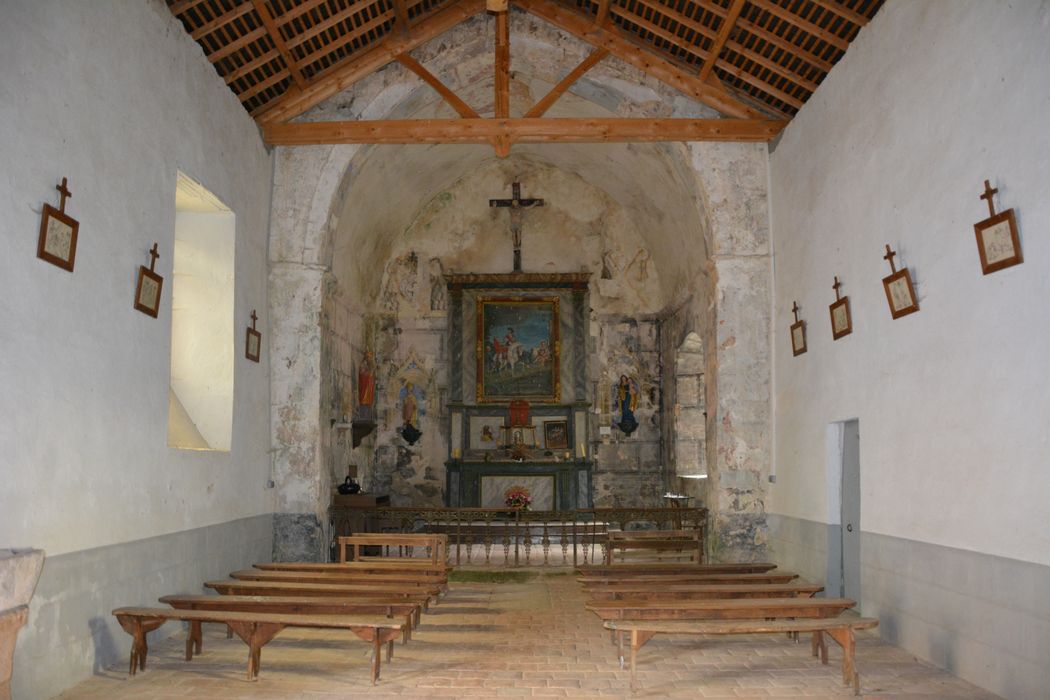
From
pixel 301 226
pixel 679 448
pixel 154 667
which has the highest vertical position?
pixel 301 226

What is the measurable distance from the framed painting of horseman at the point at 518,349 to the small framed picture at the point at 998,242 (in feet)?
36.6

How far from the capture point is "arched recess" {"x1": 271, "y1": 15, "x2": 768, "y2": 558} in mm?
10875

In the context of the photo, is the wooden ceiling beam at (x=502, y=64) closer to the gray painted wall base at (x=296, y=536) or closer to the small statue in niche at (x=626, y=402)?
the gray painted wall base at (x=296, y=536)

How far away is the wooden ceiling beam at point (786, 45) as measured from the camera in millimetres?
9219

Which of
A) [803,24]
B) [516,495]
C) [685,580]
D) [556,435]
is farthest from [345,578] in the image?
[556,435]

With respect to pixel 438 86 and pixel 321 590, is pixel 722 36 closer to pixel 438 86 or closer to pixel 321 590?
pixel 438 86

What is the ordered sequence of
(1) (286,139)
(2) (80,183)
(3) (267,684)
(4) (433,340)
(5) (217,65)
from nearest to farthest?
(3) (267,684) < (2) (80,183) < (5) (217,65) < (1) (286,139) < (4) (433,340)

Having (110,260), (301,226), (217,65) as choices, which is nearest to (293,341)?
(301,226)

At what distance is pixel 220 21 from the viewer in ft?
28.5

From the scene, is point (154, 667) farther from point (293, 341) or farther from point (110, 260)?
point (293, 341)

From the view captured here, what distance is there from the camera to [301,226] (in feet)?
36.3

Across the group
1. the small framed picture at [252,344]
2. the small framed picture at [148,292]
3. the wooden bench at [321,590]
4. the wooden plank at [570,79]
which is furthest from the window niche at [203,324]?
the wooden plank at [570,79]

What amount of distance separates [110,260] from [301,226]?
14.1 ft

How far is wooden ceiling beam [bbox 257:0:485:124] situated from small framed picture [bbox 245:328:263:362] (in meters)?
2.49
